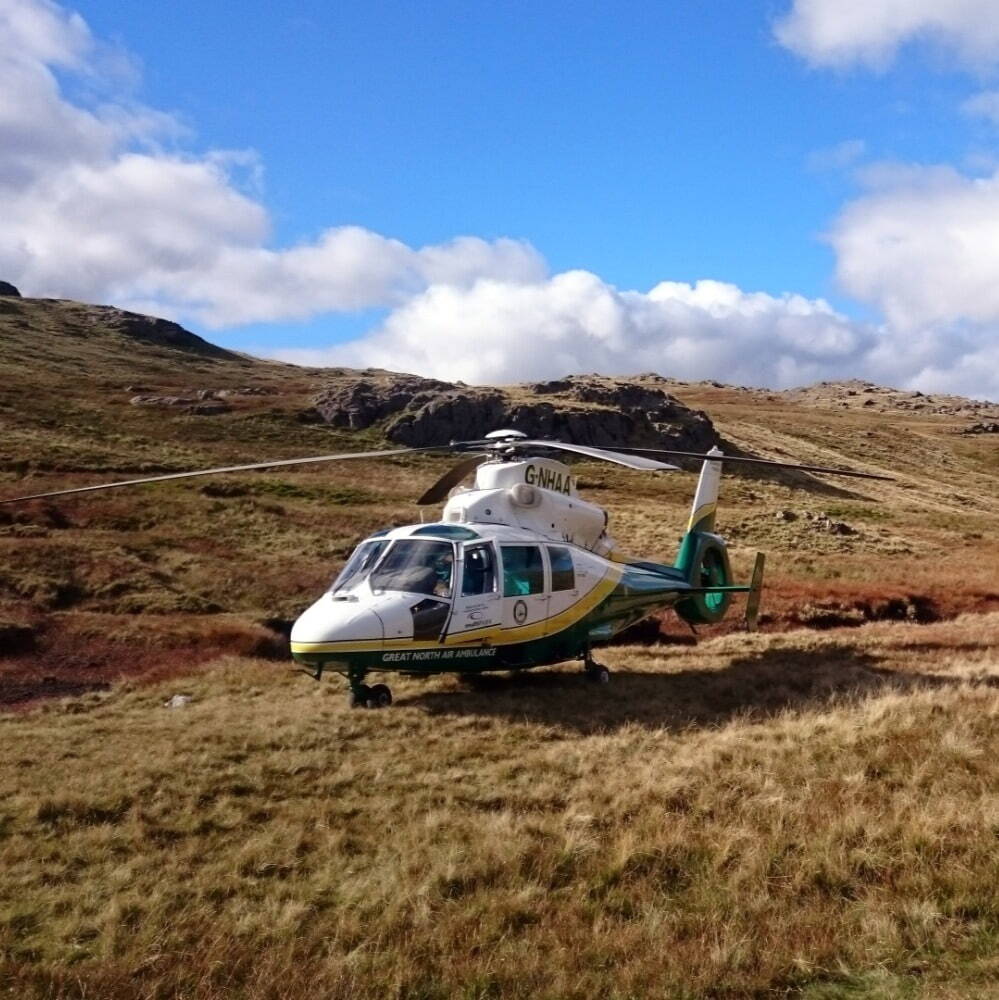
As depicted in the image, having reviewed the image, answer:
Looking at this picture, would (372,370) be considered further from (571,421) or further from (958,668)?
(958,668)

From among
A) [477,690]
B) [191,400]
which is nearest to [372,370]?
[191,400]

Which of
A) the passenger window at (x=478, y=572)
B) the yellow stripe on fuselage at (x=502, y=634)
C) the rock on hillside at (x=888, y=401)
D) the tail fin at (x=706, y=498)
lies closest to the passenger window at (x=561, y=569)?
the yellow stripe on fuselage at (x=502, y=634)

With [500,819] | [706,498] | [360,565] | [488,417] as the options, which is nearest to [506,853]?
[500,819]

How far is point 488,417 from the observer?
2704 inches

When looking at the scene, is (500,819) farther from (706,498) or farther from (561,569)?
(706,498)

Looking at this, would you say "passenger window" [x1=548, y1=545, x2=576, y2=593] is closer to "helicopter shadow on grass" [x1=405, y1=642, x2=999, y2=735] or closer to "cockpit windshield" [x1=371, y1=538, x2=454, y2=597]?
"helicopter shadow on grass" [x1=405, y1=642, x2=999, y2=735]

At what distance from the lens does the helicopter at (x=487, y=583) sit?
1160cm

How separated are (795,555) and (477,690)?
2631cm

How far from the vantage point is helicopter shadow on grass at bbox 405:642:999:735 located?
11.5 m

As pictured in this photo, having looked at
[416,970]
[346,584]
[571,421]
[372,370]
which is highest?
[372,370]

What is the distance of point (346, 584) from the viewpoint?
1247cm

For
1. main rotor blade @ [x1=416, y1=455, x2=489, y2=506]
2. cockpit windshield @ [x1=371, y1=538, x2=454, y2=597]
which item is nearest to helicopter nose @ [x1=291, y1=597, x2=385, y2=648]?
cockpit windshield @ [x1=371, y1=538, x2=454, y2=597]

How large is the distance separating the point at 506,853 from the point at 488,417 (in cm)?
6281

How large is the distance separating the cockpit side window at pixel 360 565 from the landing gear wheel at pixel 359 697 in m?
1.46
